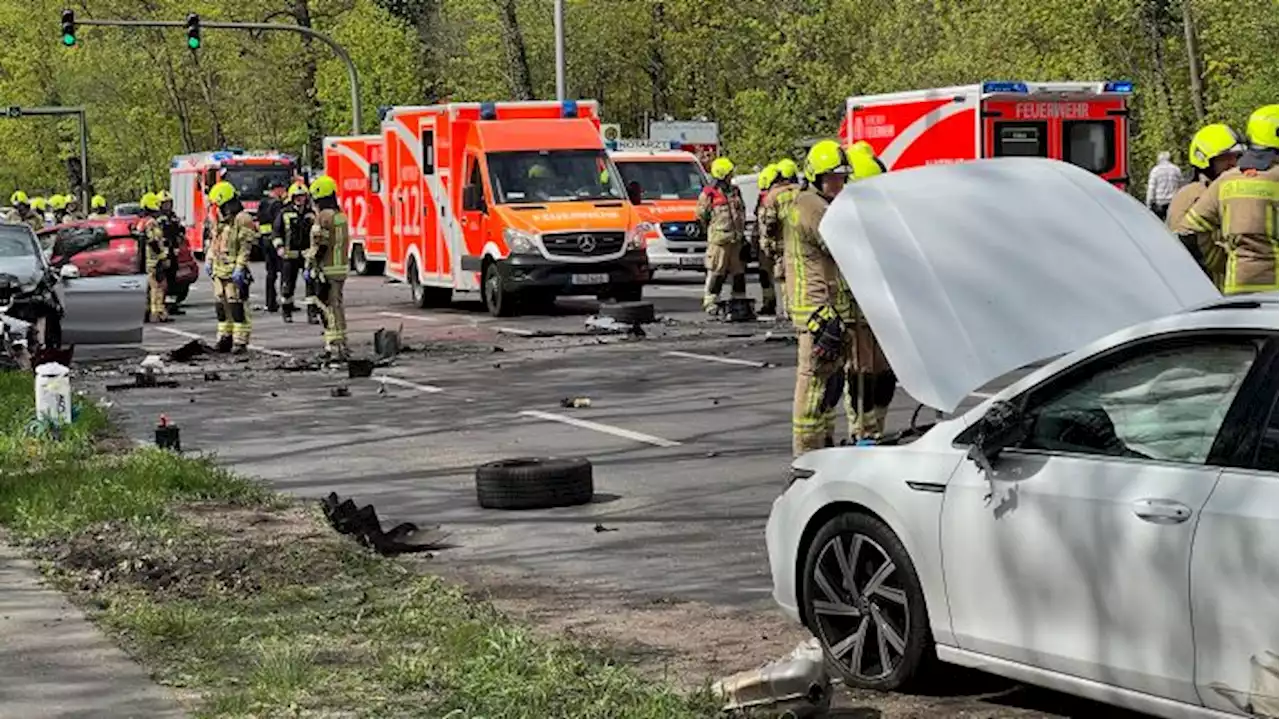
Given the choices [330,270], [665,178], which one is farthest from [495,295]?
[665,178]

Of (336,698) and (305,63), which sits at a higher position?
(305,63)

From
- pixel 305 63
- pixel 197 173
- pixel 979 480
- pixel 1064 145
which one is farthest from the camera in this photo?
pixel 305 63

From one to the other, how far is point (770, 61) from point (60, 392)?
41032 mm

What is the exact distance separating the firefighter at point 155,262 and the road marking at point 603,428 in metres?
14.1

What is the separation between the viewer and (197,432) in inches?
601

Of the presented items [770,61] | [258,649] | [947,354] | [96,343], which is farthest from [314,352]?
[770,61]

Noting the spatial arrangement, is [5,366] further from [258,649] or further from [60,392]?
[258,649]

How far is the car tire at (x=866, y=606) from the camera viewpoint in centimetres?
646

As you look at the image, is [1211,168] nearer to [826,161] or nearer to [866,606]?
[826,161]

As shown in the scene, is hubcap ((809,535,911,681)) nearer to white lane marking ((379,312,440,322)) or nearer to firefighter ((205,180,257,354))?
firefighter ((205,180,257,354))

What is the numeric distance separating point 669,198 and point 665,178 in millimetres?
456

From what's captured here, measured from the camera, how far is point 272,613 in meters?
8.11

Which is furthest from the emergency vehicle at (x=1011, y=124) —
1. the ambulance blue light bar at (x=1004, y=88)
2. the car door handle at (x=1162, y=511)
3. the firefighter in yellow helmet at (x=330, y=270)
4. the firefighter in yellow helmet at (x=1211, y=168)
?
the car door handle at (x=1162, y=511)

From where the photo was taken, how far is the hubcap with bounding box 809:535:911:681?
656cm
